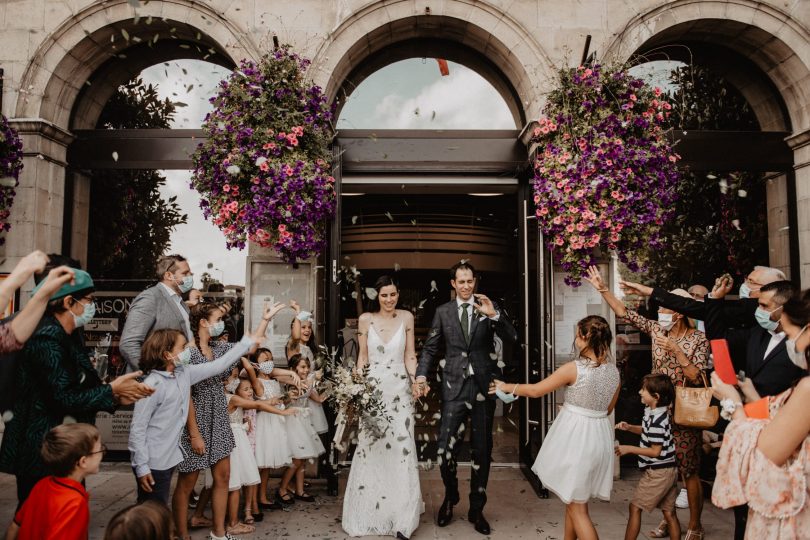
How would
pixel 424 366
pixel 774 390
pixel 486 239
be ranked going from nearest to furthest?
pixel 774 390
pixel 424 366
pixel 486 239

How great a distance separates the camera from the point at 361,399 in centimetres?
455

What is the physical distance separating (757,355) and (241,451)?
406cm

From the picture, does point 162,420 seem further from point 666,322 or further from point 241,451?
point 666,322

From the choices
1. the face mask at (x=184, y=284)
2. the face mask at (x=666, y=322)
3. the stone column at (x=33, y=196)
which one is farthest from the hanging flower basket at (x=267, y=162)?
the face mask at (x=666, y=322)

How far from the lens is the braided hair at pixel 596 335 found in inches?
153

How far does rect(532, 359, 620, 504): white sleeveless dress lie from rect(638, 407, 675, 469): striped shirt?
0.48 meters

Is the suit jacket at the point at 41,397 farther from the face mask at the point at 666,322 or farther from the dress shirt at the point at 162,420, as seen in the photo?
the face mask at the point at 666,322

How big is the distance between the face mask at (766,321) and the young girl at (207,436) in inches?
132

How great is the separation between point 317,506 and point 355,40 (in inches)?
196

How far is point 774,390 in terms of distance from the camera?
350 centimetres

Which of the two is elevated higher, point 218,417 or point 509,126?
point 509,126

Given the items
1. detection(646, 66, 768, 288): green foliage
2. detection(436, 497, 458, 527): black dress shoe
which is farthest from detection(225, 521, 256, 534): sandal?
detection(646, 66, 768, 288): green foliage

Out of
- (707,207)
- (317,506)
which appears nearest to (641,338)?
(707,207)

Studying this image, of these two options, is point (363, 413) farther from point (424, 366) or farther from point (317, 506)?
point (317, 506)
